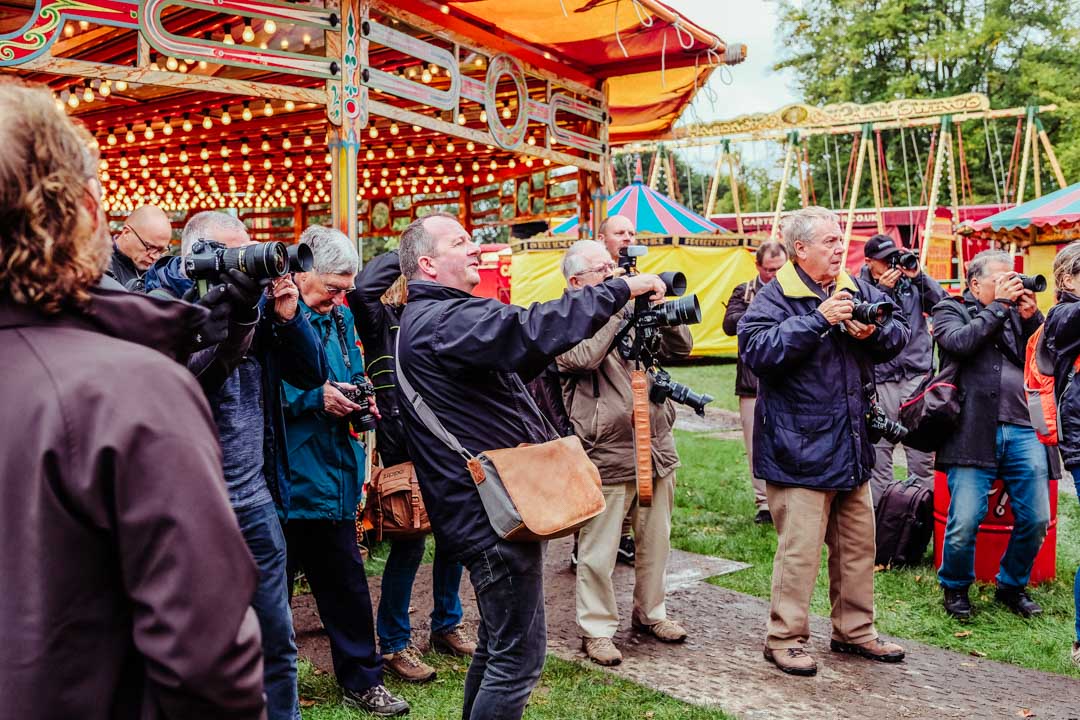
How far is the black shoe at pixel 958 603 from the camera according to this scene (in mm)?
4965

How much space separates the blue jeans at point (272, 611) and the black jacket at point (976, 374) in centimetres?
366

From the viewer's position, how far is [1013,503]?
505cm

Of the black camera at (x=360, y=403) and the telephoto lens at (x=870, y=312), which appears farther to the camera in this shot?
the telephoto lens at (x=870, y=312)

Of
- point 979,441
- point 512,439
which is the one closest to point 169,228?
point 512,439

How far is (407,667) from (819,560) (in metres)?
1.98

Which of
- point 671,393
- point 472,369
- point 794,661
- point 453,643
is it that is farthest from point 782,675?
point 472,369

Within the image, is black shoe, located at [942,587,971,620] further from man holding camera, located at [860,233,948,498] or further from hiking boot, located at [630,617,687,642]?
hiking boot, located at [630,617,687,642]

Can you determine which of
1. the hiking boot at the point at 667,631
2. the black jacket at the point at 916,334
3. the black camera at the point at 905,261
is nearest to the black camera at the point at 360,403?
the hiking boot at the point at 667,631

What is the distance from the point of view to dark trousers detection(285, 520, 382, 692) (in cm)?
364

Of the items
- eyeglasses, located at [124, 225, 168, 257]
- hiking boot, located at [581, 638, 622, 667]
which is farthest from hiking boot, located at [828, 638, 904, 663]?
eyeglasses, located at [124, 225, 168, 257]

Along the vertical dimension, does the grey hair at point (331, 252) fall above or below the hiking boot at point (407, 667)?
above

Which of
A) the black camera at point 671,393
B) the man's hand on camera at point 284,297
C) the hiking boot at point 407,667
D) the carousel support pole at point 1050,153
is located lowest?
the hiking boot at point 407,667

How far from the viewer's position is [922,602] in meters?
5.21

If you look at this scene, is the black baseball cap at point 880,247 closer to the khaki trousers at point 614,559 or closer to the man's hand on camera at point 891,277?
the man's hand on camera at point 891,277
